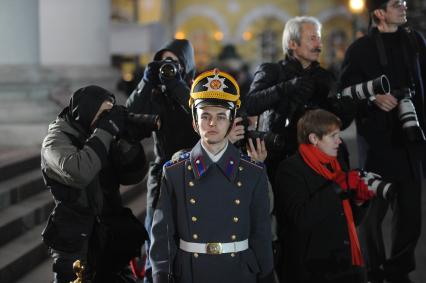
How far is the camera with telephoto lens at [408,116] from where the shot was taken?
16.0 feet

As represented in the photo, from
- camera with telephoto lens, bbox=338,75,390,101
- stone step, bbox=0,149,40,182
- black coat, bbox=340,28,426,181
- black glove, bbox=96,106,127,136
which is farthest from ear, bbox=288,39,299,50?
stone step, bbox=0,149,40,182

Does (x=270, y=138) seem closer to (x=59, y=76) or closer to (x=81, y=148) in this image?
(x=81, y=148)

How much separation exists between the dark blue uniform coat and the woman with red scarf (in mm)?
846

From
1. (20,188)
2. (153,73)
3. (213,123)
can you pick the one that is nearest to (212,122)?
(213,123)

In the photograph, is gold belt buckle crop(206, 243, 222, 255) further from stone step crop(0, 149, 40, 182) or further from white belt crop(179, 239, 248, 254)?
stone step crop(0, 149, 40, 182)

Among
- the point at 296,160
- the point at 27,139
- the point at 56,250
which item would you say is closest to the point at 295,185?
the point at 296,160

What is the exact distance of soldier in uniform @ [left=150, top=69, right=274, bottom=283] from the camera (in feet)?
10.6

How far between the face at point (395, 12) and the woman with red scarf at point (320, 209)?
4.11 ft

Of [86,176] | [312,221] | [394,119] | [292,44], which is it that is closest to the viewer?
[86,176]

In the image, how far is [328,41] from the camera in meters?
38.6

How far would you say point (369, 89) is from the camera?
4.70 metres

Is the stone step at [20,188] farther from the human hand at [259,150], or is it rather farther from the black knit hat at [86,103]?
the human hand at [259,150]

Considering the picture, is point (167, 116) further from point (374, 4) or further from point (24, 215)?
point (24, 215)

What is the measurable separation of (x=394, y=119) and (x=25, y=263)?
117 inches
